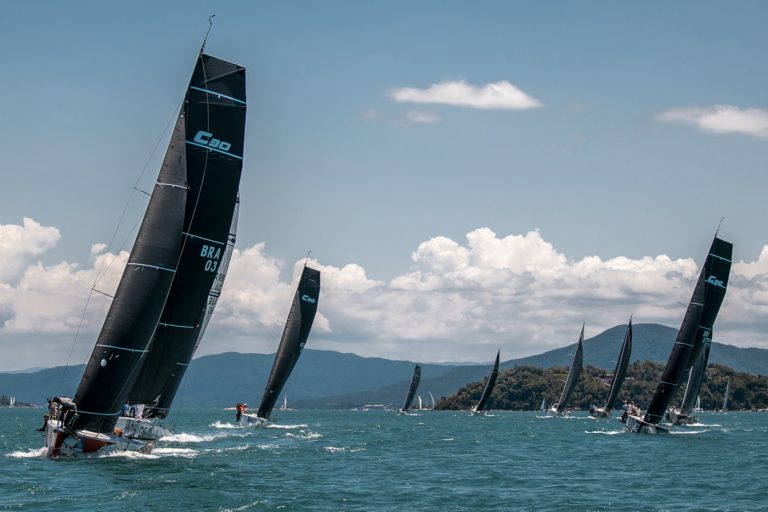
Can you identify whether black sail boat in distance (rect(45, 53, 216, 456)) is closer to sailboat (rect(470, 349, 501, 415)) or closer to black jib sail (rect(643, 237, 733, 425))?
black jib sail (rect(643, 237, 733, 425))

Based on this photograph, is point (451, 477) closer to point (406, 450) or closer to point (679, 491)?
point (679, 491)

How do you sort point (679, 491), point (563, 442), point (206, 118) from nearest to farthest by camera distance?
point (679, 491)
point (206, 118)
point (563, 442)

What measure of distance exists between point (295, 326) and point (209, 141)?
41557mm

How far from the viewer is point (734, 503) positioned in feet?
137

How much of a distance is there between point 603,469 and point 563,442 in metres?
25.9

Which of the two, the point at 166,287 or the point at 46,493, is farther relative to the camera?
the point at 166,287

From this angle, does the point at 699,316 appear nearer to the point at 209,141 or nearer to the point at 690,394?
the point at 690,394

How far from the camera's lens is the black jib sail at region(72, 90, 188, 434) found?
157 feet

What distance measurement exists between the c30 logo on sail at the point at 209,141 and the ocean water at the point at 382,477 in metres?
15.1

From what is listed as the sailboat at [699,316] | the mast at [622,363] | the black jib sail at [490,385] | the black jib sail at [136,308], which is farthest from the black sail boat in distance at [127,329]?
the black jib sail at [490,385]

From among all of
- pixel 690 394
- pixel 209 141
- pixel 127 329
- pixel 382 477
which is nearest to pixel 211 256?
pixel 209 141

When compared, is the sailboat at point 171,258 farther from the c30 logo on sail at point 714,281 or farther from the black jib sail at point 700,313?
the c30 logo on sail at point 714,281

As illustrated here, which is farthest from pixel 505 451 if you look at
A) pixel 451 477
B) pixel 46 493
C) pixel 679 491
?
pixel 46 493

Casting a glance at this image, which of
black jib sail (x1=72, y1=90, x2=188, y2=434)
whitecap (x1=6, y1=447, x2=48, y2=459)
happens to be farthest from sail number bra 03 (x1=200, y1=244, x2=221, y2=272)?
whitecap (x1=6, y1=447, x2=48, y2=459)
